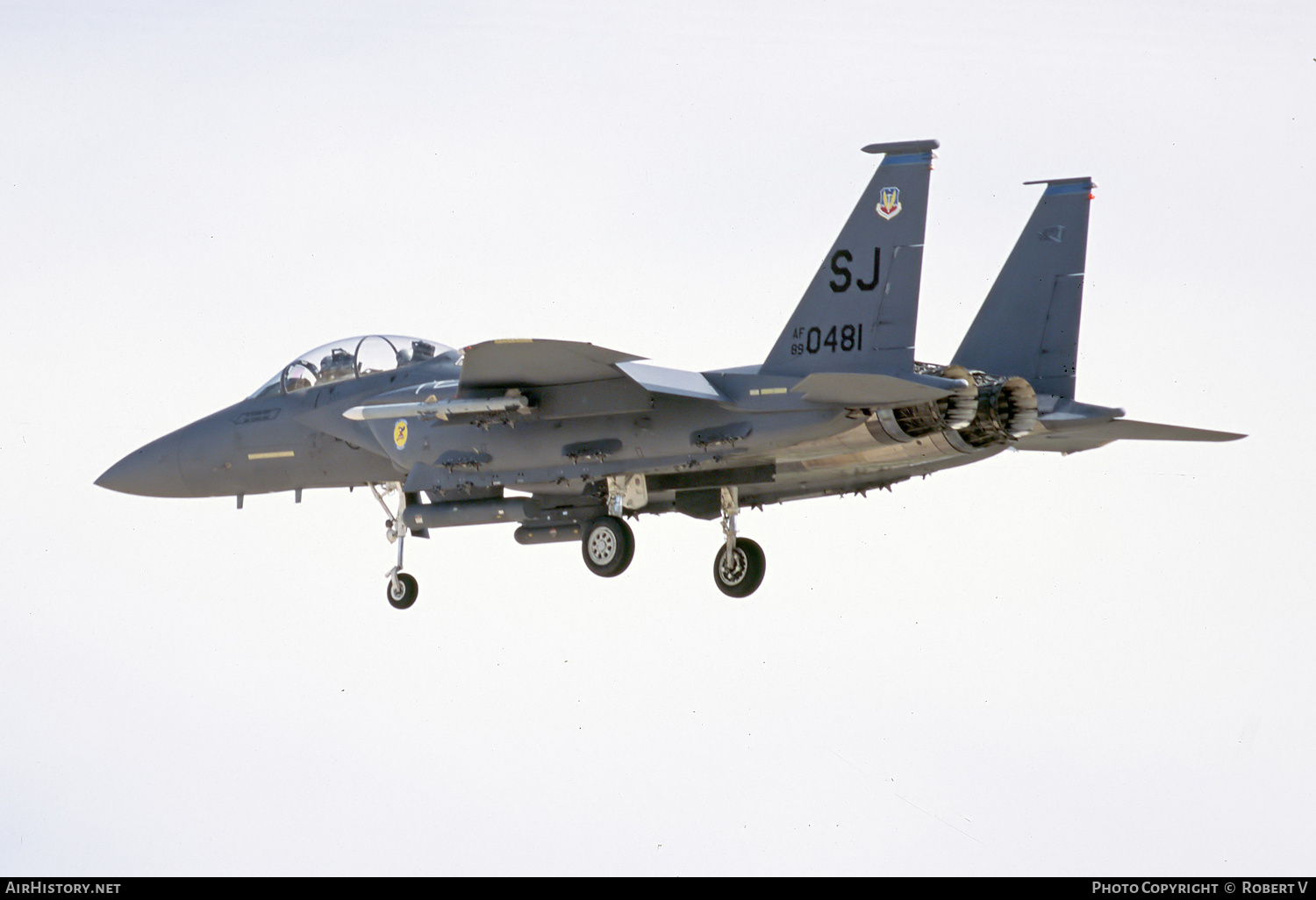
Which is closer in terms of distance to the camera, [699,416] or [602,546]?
[699,416]

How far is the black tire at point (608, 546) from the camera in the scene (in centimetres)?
1664

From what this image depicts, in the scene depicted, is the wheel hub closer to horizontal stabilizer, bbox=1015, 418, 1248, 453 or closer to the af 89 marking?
the af 89 marking

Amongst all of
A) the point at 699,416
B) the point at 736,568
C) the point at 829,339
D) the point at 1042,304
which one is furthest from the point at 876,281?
the point at 736,568

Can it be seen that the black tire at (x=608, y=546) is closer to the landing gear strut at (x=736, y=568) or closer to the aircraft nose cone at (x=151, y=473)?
the landing gear strut at (x=736, y=568)

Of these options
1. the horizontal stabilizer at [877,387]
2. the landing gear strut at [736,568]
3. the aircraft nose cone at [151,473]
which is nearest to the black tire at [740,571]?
the landing gear strut at [736,568]

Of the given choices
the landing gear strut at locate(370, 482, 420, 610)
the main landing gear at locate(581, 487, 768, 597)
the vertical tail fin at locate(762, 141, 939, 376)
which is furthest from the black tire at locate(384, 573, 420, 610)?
the vertical tail fin at locate(762, 141, 939, 376)

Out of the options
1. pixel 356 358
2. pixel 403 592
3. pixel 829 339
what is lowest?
pixel 403 592

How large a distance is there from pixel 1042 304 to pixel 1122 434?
1.64 m

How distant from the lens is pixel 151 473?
1947cm

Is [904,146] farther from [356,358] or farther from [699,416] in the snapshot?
[356,358]

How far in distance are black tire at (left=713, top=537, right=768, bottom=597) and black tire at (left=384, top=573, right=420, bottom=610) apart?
3.51m

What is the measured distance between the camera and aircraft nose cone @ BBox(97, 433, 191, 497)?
19391 millimetres

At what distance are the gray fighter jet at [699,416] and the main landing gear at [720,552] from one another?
2 cm

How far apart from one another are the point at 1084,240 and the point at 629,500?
559cm
